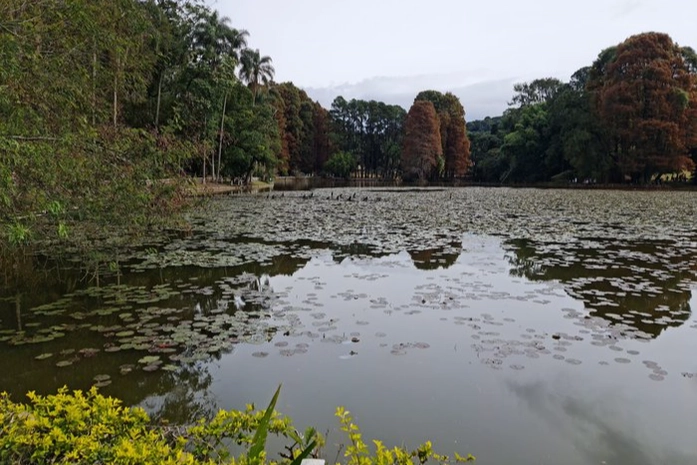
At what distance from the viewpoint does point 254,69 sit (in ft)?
127

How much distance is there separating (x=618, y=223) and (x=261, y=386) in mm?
14590

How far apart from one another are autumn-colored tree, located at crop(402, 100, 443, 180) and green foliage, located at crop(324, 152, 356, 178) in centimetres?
929

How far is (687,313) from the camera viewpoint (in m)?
6.07

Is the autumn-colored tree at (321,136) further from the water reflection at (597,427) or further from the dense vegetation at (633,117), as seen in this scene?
the water reflection at (597,427)

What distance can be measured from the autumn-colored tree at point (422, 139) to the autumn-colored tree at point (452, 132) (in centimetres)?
448

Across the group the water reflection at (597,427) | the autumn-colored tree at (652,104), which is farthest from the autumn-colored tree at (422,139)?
the water reflection at (597,427)

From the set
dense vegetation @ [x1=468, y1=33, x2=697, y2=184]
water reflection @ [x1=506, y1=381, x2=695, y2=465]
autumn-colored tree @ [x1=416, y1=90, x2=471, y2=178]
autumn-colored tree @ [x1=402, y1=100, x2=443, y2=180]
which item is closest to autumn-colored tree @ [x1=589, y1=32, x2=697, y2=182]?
dense vegetation @ [x1=468, y1=33, x2=697, y2=184]

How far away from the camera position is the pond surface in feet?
11.6

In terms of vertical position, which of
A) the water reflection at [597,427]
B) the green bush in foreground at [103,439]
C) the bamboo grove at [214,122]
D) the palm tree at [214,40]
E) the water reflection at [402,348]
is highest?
the palm tree at [214,40]

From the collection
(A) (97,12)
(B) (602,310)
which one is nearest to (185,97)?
(A) (97,12)

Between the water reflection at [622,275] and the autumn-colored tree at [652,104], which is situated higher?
the autumn-colored tree at [652,104]

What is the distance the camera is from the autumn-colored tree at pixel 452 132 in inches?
2500

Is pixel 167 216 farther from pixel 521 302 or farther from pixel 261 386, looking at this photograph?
pixel 521 302

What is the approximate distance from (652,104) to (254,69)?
31630 millimetres
